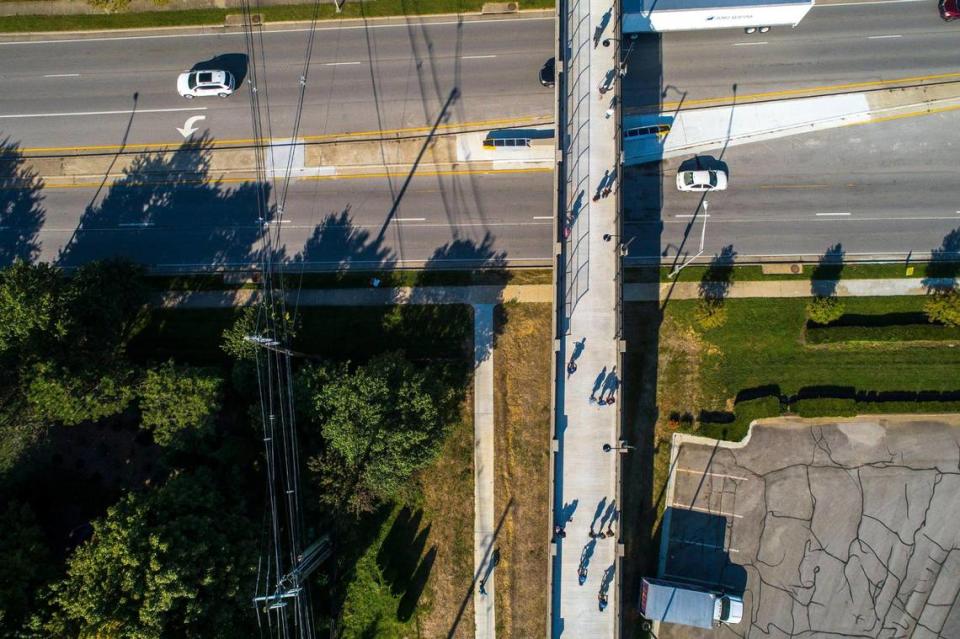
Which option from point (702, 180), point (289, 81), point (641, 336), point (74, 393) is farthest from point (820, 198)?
point (74, 393)

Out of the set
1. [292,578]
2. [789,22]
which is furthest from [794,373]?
[292,578]

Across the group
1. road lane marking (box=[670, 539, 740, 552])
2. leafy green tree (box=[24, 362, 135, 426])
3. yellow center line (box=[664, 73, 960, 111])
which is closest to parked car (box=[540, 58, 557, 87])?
yellow center line (box=[664, 73, 960, 111])

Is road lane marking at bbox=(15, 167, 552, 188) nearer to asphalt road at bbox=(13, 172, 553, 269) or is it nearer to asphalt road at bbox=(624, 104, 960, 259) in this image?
asphalt road at bbox=(13, 172, 553, 269)

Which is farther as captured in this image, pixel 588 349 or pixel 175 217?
pixel 175 217

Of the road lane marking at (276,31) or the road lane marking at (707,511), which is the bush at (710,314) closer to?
the road lane marking at (707,511)

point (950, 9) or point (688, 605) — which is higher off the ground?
point (950, 9)

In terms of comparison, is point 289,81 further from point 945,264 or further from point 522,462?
point 945,264

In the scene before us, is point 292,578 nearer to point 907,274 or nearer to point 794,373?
point 794,373
